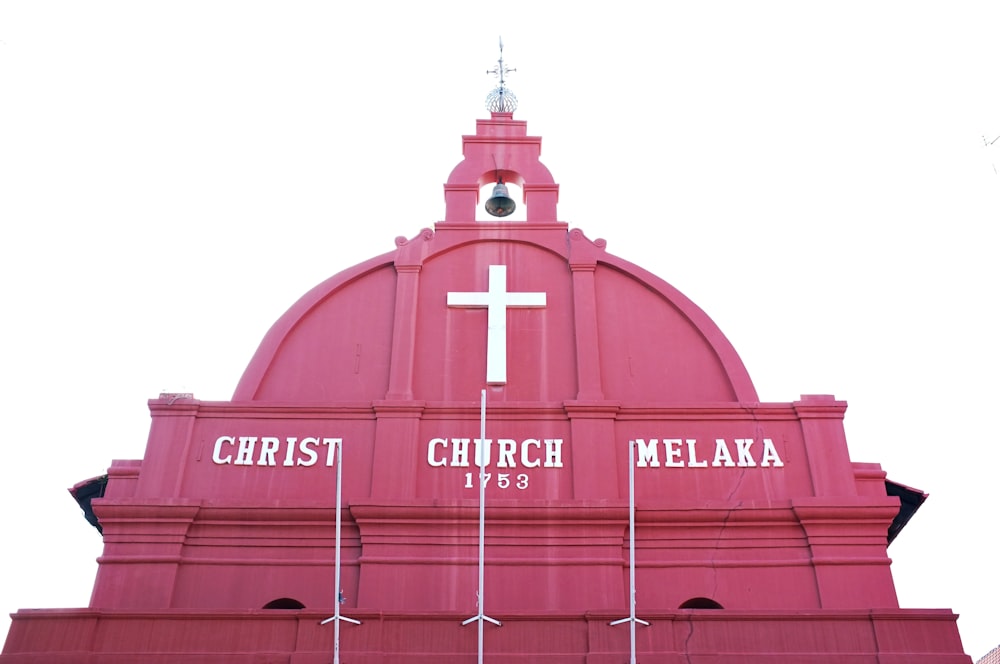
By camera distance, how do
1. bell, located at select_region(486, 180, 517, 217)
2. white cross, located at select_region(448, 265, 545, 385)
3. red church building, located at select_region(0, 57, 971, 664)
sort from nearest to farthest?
red church building, located at select_region(0, 57, 971, 664), white cross, located at select_region(448, 265, 545, 385), bell, located at select_region(486, 180, 517, 217)

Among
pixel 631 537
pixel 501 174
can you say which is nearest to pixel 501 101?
pixel 501 174

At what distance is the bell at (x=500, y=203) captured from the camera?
53.7 feet

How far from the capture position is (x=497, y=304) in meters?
14.8

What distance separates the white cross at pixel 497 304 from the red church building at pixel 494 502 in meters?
0.04

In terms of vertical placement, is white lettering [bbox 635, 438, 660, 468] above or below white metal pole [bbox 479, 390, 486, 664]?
above

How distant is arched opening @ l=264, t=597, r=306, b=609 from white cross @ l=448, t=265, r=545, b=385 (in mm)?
3963

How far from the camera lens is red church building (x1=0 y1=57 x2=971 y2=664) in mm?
10852

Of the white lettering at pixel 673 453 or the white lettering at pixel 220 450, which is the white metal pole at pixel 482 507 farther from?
the white lettering at pixel 220 450

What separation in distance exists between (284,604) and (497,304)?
5.09 meters

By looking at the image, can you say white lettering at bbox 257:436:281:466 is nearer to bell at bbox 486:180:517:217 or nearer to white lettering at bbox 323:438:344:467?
white lettering at bbox 323:438:344:467

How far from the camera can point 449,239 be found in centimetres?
1561

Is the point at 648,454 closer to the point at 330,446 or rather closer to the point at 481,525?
the point at 481,525

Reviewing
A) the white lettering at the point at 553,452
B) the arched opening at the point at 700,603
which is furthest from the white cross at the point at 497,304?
the arched opening at the point at 700,603

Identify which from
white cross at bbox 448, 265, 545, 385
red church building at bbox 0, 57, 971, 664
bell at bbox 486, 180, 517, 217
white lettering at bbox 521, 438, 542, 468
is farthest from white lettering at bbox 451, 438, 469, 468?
bell at bbox 486, 180, 517, 217
